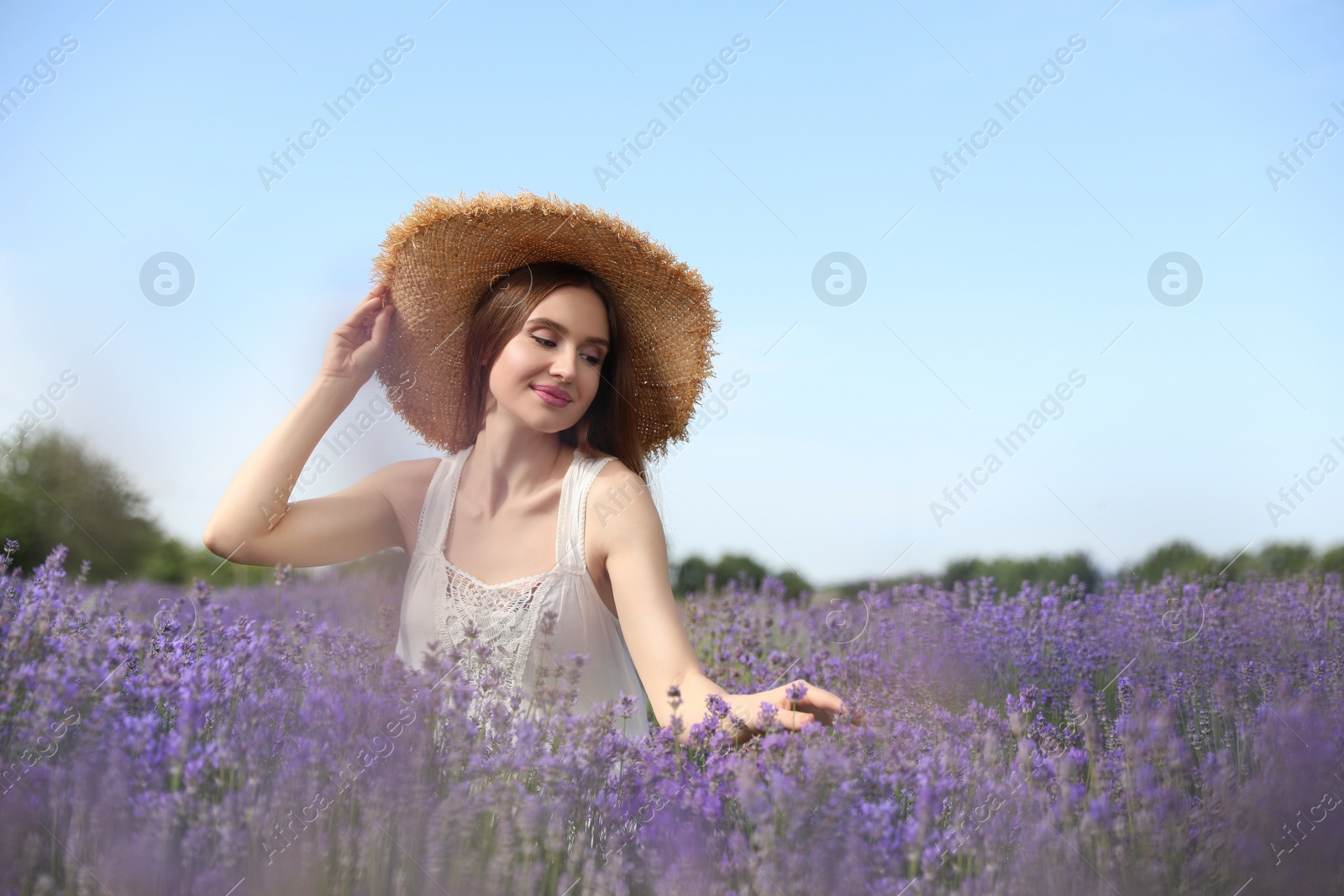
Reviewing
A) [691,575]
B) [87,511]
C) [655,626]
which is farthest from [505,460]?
[691,575]

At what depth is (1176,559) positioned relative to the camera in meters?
6.23

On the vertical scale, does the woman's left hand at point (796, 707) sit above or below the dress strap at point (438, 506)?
below

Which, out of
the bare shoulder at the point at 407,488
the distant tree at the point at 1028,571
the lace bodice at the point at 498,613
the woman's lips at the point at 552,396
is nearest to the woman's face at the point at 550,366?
the woman's lips at the point at 552,396

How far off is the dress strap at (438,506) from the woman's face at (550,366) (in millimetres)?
284

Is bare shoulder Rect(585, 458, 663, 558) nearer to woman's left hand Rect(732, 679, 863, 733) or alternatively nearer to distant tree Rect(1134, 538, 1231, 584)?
woman's left hand Rect(732, 679, 863, 733)

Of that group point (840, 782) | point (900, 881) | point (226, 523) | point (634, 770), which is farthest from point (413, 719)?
point (226, 523)

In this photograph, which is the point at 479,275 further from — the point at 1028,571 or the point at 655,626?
the point at 1028,571

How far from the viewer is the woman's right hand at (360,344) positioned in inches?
97.0

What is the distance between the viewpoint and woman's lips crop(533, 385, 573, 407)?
2648 mm

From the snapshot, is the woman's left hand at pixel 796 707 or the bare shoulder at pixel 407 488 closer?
the woman's left hand at pixel 796 707

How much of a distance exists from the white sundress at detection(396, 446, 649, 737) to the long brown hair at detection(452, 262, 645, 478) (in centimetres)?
16

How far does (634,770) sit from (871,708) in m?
0.75

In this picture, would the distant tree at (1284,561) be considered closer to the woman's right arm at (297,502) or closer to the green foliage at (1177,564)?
the green foliage at (1177,564)

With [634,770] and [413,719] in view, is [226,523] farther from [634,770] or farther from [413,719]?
[634,770]
